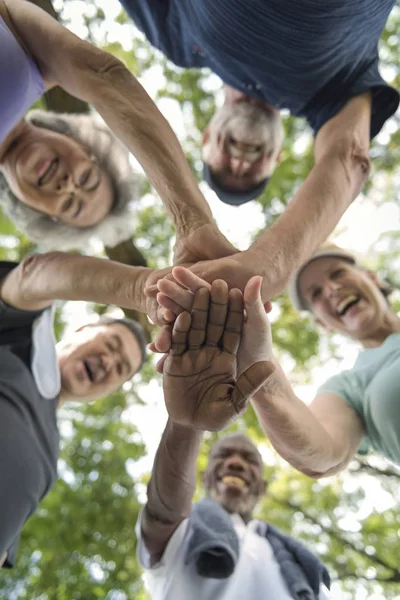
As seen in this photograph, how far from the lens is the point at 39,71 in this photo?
5.45ft

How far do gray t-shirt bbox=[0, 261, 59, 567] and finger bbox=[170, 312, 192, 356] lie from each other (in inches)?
35.4

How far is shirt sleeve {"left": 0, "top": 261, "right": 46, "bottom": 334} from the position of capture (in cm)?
200

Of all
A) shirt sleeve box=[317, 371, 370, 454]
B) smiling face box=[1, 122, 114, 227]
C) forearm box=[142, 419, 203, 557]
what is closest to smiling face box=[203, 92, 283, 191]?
smiling face box=[1, 122, 114, 227]

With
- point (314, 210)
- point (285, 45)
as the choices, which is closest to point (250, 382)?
point (314, 210)

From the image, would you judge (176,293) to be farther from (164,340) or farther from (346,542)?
(346,542)

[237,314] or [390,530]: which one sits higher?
[237,314]

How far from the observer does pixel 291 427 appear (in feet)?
5.34

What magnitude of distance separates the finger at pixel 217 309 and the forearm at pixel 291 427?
1.23 feet

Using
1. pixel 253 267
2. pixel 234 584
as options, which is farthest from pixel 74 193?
pixel 234 584

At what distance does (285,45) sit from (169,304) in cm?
93

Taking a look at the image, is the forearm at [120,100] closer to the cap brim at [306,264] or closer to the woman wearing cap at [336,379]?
the woman wearing cap at [336,379]

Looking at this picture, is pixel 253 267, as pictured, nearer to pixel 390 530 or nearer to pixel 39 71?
pixel 39 71

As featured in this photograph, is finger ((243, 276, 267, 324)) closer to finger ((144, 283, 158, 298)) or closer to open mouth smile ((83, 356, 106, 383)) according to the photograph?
finger ((144, 283, 158, 298))

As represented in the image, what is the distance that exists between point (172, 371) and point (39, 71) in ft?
3.53
